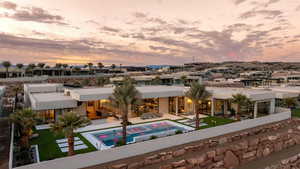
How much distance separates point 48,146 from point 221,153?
12633 mm

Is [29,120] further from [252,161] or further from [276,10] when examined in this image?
[276,10]

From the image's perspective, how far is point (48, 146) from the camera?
14.8 m

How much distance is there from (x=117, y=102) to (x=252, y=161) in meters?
9.85

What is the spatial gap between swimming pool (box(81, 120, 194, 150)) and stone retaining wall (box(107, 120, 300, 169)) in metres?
6.91

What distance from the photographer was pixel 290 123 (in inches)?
617

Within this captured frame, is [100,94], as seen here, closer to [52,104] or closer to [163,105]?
[52,104]

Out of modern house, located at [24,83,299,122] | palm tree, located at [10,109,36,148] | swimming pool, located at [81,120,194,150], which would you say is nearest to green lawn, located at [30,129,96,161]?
swimming pool, located at [81,120,194,150]

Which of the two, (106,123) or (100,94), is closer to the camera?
(100,94)

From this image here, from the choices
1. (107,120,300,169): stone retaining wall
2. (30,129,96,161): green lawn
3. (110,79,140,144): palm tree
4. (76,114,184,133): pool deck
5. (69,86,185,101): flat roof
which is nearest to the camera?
(107,120,300,169): stone retaining wall

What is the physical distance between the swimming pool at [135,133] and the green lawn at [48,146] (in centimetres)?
78

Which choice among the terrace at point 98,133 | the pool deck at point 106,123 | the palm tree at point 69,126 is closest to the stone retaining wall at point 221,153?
the palm tree at point 69,126

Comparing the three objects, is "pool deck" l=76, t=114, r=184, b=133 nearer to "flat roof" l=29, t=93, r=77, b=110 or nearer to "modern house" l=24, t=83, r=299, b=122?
"modern house" l=24, t=83, r=299, b=122

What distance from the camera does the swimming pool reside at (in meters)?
16.1

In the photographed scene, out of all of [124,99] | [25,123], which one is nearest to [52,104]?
[25,123]
